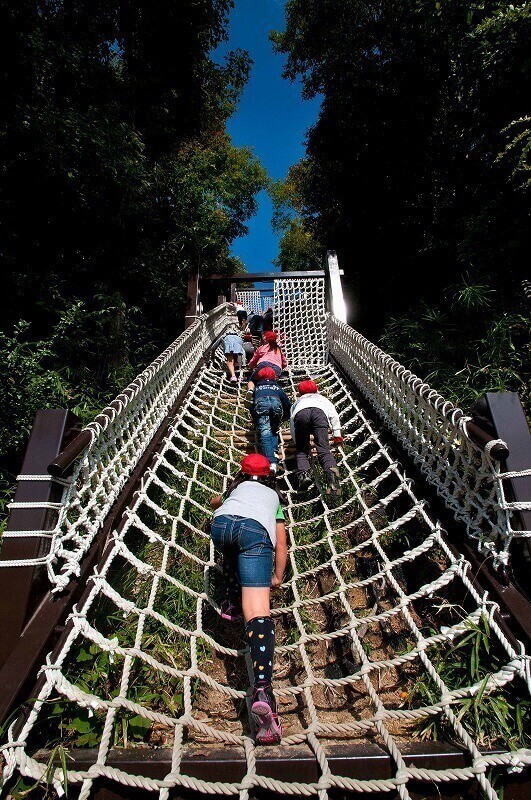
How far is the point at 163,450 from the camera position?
8.28ft

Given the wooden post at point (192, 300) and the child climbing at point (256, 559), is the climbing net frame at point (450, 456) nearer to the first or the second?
the child climbing at point (256, 559)

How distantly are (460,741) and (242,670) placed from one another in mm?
831

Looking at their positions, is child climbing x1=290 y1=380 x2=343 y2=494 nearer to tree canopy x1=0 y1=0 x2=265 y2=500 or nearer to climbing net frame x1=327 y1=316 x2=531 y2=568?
climbing net frame x1=327 y1=316 x2=531 y2=568

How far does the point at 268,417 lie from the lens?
3000mm

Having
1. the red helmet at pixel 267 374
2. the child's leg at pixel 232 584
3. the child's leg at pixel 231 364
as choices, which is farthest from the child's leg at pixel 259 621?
the child's leg at pixel 231 364

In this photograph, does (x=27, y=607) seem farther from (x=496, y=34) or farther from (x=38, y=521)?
(x=496, y=34)

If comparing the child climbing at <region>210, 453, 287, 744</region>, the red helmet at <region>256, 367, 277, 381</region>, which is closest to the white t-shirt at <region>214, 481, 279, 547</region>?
the child climbing at <region>210, 453, 287, 744</region>

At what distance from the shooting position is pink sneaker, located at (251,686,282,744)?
1.07m

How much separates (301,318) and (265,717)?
5.31 m

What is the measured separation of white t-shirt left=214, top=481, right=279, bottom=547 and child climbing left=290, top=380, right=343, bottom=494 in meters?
0.83

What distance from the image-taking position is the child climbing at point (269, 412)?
9.35 feet

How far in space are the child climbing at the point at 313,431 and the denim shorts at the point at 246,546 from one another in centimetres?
99

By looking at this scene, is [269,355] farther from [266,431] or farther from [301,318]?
[301,318]

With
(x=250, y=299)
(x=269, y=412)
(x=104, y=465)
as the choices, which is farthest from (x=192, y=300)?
(x=250, y=299)
